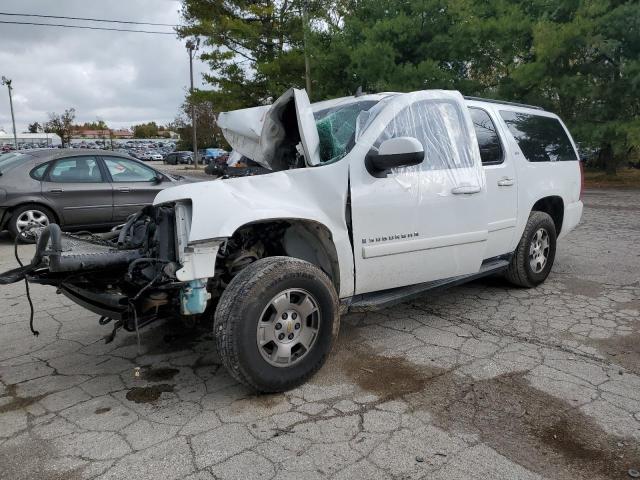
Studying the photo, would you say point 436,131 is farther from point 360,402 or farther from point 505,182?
point 360,402

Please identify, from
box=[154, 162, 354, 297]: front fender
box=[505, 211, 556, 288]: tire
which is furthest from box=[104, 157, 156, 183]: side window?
box=[505, 211, 556, 288]: tire

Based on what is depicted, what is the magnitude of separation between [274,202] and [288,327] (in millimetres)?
773

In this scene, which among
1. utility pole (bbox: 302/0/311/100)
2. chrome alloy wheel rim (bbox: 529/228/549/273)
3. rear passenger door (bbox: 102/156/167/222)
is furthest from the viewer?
utility pole (bbox: 302/0/311/100)

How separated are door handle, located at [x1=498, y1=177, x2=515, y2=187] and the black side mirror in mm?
1430

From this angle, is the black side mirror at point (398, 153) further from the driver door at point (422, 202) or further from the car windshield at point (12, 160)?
the car windshield at point (12, 160)

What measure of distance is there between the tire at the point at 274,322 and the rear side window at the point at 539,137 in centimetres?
287

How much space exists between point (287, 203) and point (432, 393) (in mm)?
1484

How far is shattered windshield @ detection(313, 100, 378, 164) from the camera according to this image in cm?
366

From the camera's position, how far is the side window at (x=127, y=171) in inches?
341

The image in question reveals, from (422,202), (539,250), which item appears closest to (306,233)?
(422,202)

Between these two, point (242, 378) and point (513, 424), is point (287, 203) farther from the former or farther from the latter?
point (513, 424)

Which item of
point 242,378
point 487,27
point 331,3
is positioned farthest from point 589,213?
point 331,3

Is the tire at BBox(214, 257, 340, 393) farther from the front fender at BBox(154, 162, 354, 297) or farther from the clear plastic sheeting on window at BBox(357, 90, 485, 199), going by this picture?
the clear plastic sheeting on window at BBox(357, 90, 485, 199)

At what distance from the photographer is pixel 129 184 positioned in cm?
870
